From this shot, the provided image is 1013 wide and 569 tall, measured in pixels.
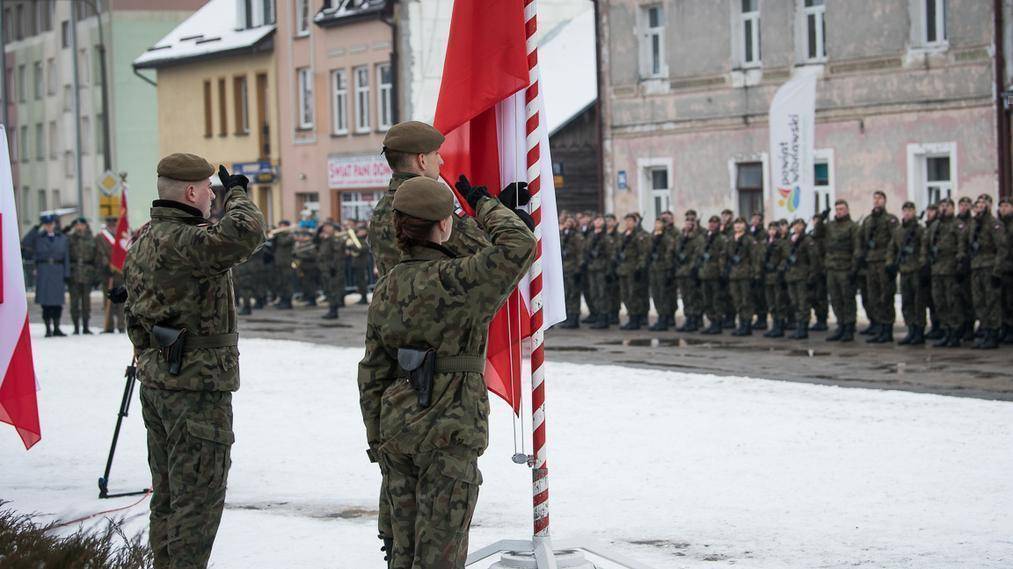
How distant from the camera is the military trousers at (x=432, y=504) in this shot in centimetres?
584

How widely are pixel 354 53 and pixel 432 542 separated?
1622 inches

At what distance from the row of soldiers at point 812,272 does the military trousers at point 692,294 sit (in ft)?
0.05

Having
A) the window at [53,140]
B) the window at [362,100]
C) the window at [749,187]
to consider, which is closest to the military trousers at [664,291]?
the window at [749,187]

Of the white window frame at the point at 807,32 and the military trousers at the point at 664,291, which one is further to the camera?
the white window frame at the point at 807,32

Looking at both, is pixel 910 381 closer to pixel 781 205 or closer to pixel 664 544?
pixel 664 544

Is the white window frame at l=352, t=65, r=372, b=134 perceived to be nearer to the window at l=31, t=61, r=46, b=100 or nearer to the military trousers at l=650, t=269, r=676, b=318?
the military trousers at l=650, t=269, r=676, b=318

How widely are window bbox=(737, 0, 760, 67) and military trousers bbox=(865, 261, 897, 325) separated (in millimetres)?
11935

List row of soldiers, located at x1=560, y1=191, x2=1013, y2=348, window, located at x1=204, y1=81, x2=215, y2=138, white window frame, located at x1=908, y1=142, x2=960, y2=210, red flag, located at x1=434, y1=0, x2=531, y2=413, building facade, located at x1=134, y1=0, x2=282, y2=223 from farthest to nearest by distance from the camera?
window, located at x1=204, y1=81, x2=215, y2=138 < building facade, located at x1=134, y1=0, x2=282, y2=223 < white window frame, located at x1=908, y1=142, x2=960, y2=210 < row of soldiers, located at x1=560, y1=191, x2=1013, y2=348 < red flag, located at x1=434, y1=0, x2=531, y2=413

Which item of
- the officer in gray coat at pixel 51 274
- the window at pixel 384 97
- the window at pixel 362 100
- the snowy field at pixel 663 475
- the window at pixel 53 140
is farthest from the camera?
the window at pixel 53 140

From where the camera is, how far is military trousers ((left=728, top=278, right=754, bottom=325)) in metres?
21.8

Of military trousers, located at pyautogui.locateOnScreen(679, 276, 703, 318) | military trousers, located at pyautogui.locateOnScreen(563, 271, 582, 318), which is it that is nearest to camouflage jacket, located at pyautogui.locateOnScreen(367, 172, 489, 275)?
military trousers, located at pyautogui.locateOnScreen(679, 276, 703, 318)

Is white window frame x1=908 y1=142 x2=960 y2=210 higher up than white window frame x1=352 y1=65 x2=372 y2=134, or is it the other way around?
white window frame x1=352 y1=65 x2=372 y2=134

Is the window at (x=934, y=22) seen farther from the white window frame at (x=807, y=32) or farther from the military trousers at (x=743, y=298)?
the military trousers at (x=743, y=298)

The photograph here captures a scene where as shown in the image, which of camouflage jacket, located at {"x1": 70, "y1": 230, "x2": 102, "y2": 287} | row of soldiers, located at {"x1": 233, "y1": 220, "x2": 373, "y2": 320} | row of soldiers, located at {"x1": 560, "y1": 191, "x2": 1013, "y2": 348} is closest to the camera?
row of soldiers, located at {"x1": 560, "y1": 191, "x2": 1013, "y2": 348}
